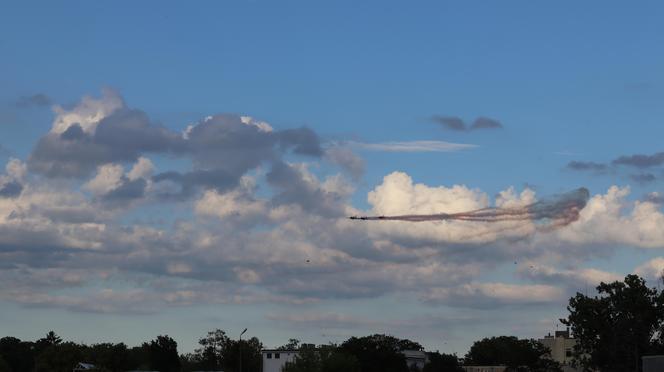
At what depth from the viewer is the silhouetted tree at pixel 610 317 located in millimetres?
169875

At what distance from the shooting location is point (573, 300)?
17675 cm

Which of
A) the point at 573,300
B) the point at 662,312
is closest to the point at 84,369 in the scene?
the point at 573,300

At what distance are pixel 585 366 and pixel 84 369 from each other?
9951 centimetres

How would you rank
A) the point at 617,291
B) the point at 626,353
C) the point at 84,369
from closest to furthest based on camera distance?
the point at 626,353, the point at 617,291, the point at 84,369

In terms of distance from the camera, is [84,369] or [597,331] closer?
[597,331]

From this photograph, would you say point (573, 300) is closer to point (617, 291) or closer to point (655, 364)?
point (617, 291)

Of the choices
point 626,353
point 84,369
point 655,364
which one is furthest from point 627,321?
point 84,369

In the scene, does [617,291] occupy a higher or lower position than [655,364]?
higher

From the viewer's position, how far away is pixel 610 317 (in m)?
175

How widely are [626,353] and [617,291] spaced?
14540mm

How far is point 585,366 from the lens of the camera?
17525 centimetres

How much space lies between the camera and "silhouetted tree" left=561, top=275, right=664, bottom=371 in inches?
6688

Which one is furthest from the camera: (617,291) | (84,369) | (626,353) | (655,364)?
→ (84,369)

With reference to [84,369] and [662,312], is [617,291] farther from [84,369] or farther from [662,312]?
[84,369]
